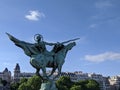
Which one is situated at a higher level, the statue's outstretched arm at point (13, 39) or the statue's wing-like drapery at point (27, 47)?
Result: the statue's outstretched arm at point (13, 39)

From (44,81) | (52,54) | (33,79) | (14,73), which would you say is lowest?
(44,81)

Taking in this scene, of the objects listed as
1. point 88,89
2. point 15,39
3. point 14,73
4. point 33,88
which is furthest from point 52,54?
point 14,73

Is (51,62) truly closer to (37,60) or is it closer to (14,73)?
(37,60)

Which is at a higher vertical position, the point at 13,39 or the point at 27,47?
the point at 13,39

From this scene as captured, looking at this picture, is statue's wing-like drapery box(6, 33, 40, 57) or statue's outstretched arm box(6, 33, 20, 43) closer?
statue's outstretched arm box(6, 33, 20, 43)

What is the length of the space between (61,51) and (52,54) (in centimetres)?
88

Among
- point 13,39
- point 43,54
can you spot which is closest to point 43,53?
point 43,54

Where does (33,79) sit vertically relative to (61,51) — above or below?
above

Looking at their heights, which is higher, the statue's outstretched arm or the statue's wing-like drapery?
the statue's outstretched arm

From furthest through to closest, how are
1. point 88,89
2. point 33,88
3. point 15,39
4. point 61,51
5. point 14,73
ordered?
point 14,73, point 88,89, point 33,88, point 61,51, point 15,39

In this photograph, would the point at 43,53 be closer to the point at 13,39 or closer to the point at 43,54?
the point at 43,54

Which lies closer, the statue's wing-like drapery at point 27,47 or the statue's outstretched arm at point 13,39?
the statue's outstretched arm at point 13,39

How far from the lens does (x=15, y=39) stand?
2714 cm

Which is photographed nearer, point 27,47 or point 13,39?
point 13,39
